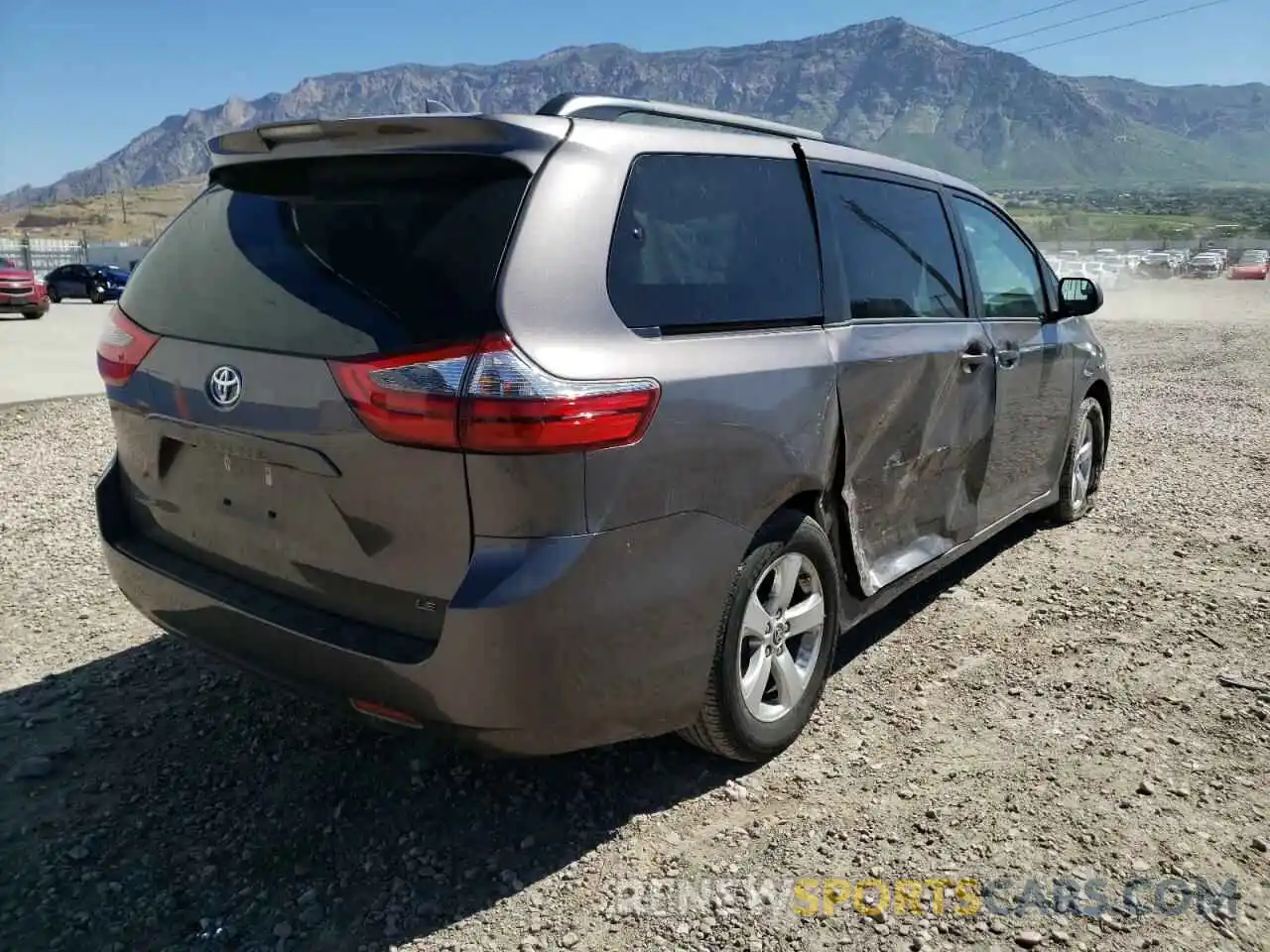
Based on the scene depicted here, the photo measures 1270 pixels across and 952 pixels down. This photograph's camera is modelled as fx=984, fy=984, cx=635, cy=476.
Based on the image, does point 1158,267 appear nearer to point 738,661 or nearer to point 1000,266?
point 1000,266

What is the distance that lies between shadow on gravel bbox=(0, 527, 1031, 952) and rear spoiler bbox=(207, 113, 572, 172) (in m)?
1.58

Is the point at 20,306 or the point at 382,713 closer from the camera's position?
the point at 382,713

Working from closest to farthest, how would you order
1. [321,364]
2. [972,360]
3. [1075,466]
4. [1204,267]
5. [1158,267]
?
[321,364] → [972,360] → [1075,466] → [1204,267] → [1158,267]

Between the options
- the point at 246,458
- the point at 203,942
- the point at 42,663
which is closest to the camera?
the point at 203,942

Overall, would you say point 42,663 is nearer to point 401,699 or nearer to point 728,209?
point 401,699

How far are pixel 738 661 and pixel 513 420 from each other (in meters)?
1.08

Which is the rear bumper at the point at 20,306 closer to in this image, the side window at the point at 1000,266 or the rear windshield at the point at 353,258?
the rear windshield at the point at 353,258

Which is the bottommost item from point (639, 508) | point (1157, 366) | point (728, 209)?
point (1157, 366)

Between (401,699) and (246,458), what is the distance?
2.46ft

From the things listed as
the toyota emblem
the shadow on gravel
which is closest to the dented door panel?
the shadow on gravel

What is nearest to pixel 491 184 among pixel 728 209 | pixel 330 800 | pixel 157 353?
pixel 728 209

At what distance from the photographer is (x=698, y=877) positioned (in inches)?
101

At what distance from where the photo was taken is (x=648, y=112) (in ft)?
9.61

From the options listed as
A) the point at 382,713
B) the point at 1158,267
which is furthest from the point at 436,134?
the point at 1158,267
